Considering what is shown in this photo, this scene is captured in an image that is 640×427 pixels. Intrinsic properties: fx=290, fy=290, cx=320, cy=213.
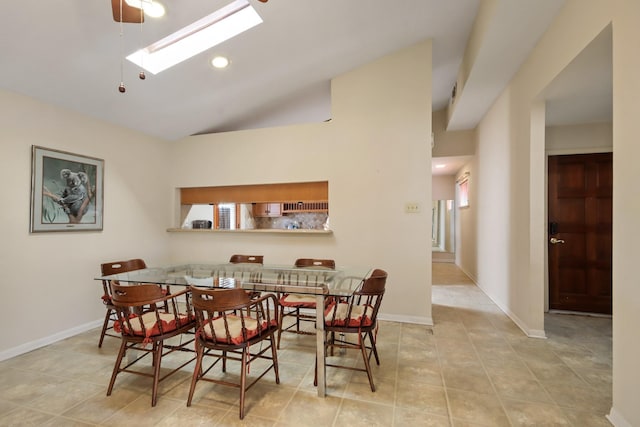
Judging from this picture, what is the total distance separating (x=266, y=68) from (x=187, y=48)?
0.79m

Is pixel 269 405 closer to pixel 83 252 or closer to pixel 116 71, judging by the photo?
pixel 83 252

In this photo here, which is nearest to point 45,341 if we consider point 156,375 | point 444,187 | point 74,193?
point 74,193

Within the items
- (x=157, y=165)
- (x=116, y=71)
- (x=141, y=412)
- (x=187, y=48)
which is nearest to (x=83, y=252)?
(x=157, y=165)

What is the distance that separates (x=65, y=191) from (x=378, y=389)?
3.46 metres

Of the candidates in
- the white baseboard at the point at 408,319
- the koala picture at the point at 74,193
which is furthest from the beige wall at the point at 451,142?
the koala picture at the point at 74,193

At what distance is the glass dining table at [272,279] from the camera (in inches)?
76.2

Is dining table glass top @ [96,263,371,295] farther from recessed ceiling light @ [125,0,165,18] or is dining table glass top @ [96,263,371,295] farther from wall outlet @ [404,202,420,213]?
recessed ceiling light @ [125,0,165,18]

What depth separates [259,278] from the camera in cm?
228

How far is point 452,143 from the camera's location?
5.30m

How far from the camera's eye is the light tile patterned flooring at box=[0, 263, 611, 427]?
5.69 feet

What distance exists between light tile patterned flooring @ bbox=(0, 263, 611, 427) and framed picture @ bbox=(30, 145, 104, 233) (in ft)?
3.89

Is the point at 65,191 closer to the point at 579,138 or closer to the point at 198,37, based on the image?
the point at 198,37

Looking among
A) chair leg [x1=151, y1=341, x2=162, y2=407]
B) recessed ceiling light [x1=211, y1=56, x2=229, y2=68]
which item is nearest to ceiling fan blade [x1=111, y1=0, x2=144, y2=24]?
Result: recessed ceiling light [x1=211, y1=56, x2=229, y2=68]

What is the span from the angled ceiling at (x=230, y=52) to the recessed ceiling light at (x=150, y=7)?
0.05 meters
